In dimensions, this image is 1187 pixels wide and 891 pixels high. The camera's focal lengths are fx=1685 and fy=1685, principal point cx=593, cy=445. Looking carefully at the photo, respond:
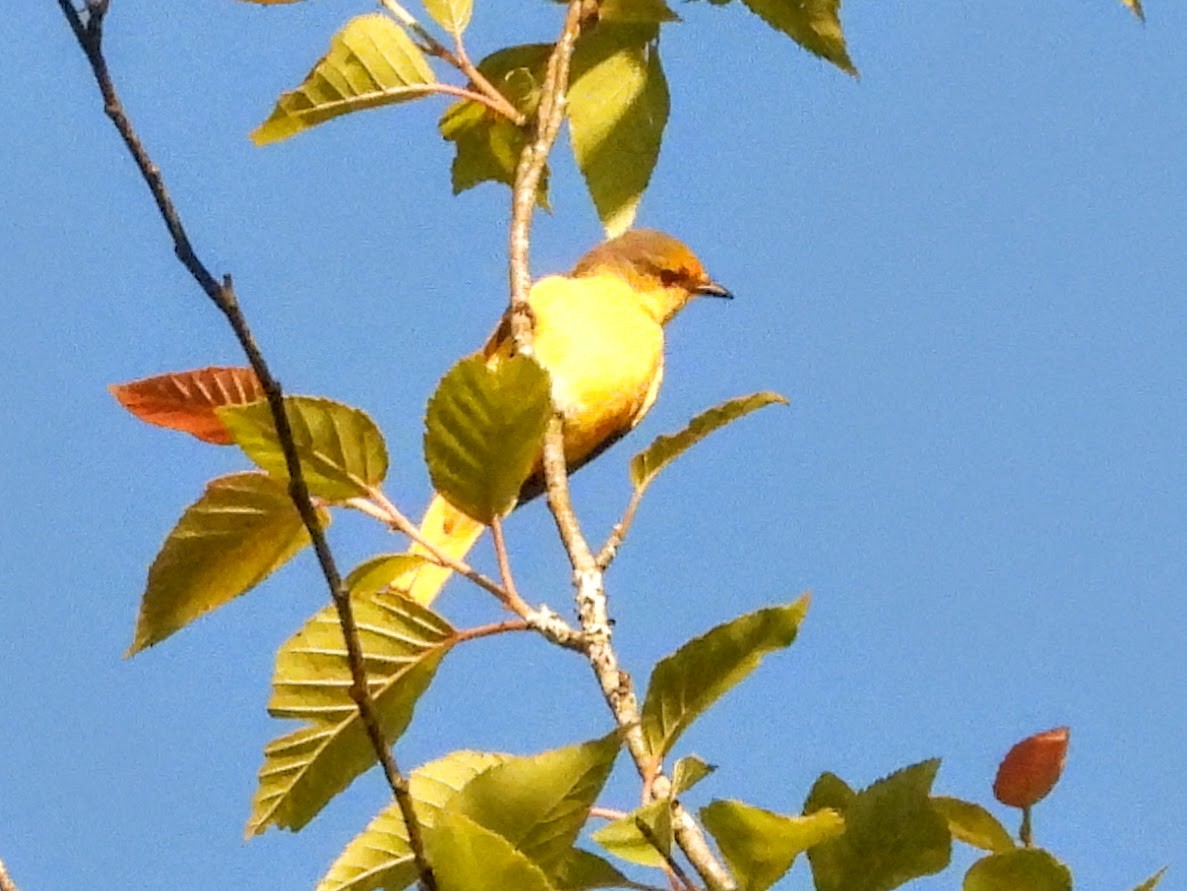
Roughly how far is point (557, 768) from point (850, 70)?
137 cm

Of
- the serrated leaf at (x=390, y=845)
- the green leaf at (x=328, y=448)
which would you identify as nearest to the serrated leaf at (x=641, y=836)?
the serrated leaf at (x=390, y=845)

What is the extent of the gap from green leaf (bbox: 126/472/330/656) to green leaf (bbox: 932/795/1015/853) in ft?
2.49

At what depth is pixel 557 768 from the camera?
1470 mm

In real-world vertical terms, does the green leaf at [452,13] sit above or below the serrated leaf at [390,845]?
above

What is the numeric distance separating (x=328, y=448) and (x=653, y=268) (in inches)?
121

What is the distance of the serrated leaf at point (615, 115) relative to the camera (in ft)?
8.54

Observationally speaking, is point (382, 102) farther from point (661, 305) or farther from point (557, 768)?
point (661, 305)

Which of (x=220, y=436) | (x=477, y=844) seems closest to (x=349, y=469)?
(x=220, y=436)

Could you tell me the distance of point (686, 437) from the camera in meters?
2.10

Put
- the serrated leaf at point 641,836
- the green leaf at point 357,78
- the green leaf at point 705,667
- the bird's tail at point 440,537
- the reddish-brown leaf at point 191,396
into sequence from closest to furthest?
the serrated leaf at point 641,836 → the green leaf at point 705,667 → the reddish-brown leaf at point 191,396 → the green leaf at point 357,78 → the bird's tail at point 440,537

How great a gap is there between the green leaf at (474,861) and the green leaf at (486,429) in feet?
1.53

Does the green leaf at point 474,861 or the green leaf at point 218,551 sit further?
the green leaf at point 218,551

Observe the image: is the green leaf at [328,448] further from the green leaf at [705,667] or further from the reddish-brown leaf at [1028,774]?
the reddish-brown leaf at [1028,774]

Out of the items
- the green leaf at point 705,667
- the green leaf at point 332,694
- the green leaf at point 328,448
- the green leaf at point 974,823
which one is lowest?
the green leaf at point 974,823
